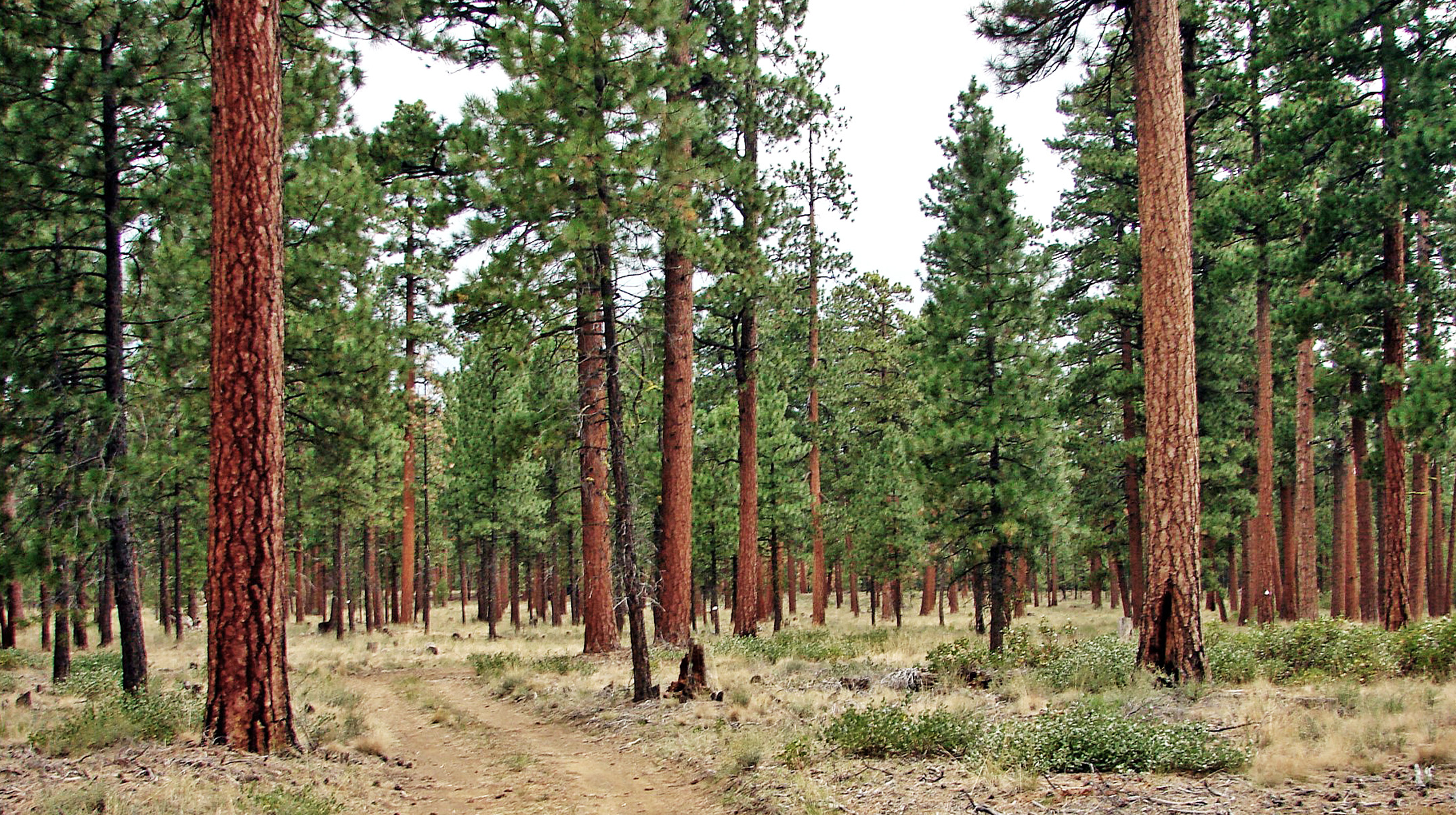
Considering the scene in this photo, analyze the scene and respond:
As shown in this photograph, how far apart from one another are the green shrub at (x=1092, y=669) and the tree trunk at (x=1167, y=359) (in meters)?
0.38

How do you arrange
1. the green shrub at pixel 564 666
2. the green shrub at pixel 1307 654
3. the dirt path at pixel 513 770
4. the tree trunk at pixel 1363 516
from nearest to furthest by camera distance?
the dirt path at pixel 513 770 → the green shrub at pixel 1307 654 → the green shrub at pixel 564 666 → the tree trunk at pixel 1363 516

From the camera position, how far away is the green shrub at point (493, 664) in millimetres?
14945

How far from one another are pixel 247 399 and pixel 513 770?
404 centimetres

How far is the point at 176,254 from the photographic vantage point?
10.8 metres

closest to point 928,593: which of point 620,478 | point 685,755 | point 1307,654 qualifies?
point 1307,654

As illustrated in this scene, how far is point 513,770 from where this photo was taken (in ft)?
26.0

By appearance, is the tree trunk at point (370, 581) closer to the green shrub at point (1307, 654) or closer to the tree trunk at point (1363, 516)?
the green shrub at point (1307, 654)

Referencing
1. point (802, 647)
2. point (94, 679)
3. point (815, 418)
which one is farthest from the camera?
point (815, 418)

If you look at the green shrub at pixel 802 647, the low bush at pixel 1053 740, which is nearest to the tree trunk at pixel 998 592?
the green shrub at pixel 802 647

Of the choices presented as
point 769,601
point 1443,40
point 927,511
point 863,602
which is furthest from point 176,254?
point 863,602

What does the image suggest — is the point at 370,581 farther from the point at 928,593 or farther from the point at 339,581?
the point at 928,593

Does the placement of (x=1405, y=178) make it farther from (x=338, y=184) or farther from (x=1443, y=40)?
(x=338, y=184)

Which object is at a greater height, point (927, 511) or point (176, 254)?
point (176, 254)

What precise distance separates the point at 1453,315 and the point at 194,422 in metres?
19.8
